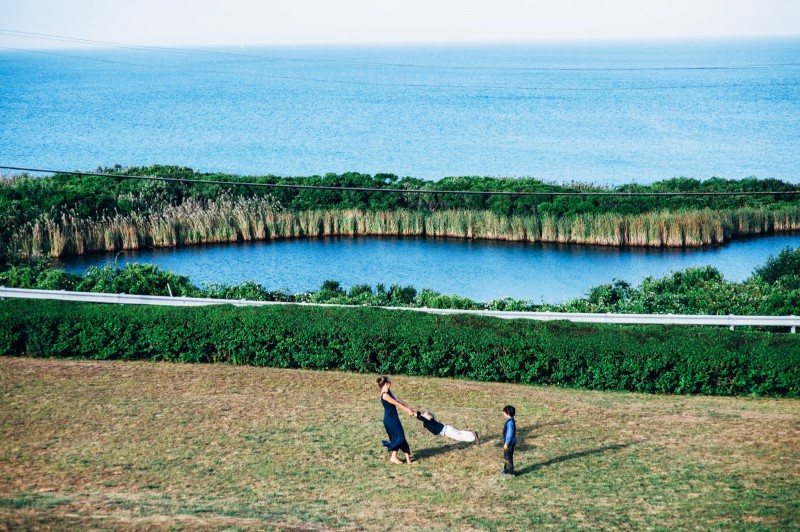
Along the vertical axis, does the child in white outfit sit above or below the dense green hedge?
below

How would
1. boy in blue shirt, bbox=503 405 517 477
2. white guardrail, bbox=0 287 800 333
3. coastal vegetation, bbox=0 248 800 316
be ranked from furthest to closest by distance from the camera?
coastal vegetation, bbox=0 248 800 316 → white guardrail, bbox=0 287 800 333 → boy in blue shirt, bbox=503 405 517 477

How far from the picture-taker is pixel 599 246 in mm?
41719

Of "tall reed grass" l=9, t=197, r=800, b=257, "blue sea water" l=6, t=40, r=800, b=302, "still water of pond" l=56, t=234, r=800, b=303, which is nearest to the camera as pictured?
"still water of pond" l=56, t=234, r=800, b=303

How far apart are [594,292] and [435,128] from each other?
82.1 m

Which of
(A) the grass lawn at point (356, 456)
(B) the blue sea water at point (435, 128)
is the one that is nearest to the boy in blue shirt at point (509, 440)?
(A) the grass lawn at point (356, 456)

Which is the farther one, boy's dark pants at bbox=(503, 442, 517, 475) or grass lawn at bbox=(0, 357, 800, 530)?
boy's dark pants at bbox=(503, 442, 517, 475)

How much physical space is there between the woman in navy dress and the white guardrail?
7035 millimetres

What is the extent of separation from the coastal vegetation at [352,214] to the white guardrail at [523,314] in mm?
13885

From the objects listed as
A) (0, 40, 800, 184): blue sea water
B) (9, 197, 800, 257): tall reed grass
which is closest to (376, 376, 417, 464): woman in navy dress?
(9, 197, 800, 257): tall reed grass

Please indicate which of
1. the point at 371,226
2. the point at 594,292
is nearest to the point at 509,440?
the point at 594,292

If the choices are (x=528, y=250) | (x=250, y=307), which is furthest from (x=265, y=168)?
(x=250, y=307)

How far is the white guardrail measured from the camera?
2098cm

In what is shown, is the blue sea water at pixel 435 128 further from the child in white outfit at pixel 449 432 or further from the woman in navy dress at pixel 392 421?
the woman in navy dress at pixel 392 421

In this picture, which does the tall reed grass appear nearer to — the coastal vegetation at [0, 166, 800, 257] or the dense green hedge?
the coastal vegetation at [0, 166, 800, 257]
